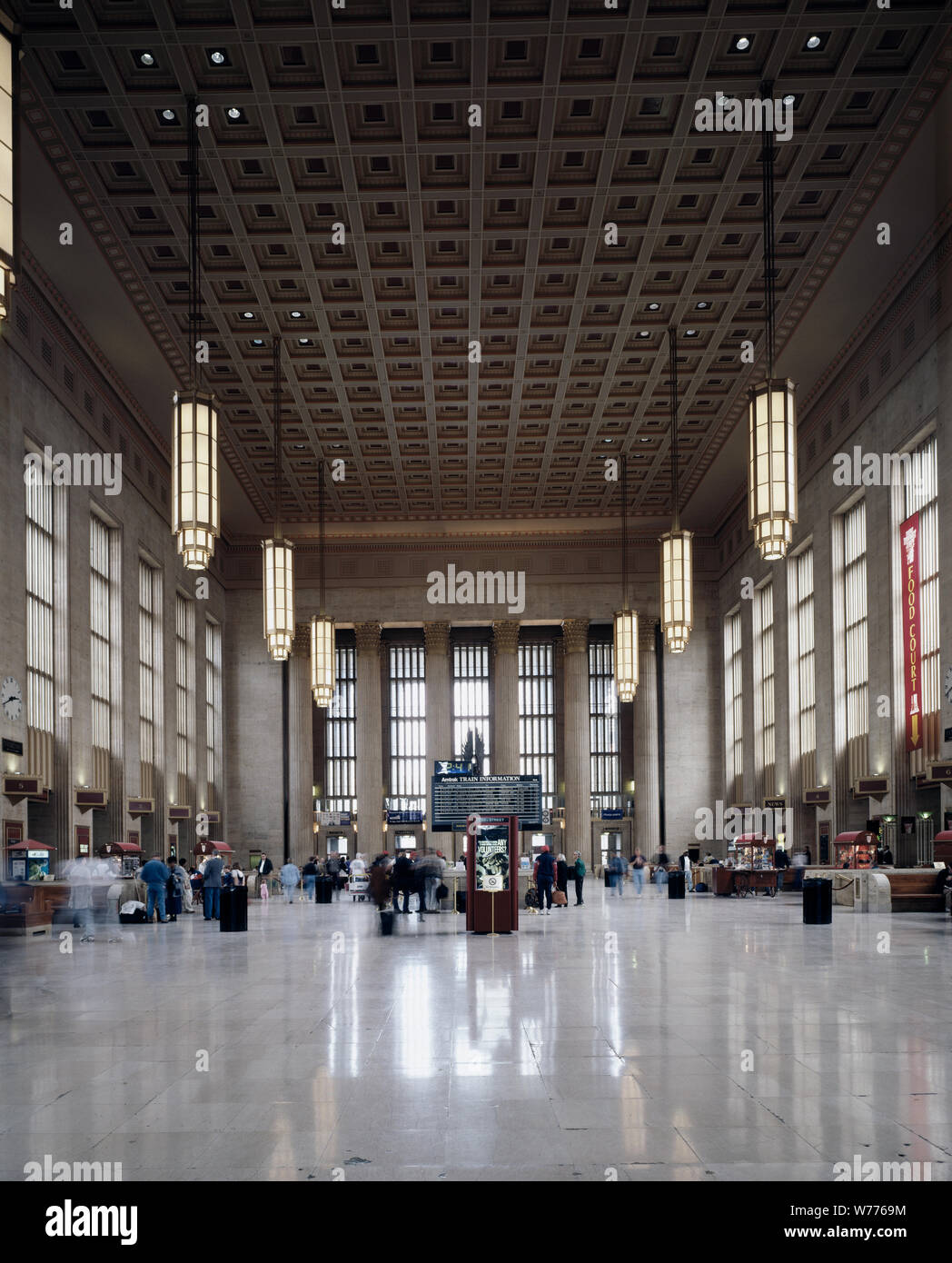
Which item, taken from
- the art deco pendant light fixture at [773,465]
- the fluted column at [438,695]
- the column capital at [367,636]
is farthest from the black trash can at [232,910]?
the column capital at [367,636]

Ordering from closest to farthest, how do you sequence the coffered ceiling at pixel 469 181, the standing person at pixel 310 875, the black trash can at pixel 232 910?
the coffered ceiling at pixel 469 181 < the black trash can at pixel 232 910 < the standing person at pixel 310 875

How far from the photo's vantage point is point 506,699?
141ft

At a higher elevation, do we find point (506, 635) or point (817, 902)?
point (506, 635)

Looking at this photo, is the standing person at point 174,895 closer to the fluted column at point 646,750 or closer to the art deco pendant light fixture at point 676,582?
the art deco pendant light fixture at point 676,582

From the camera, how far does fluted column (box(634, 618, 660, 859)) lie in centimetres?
4228

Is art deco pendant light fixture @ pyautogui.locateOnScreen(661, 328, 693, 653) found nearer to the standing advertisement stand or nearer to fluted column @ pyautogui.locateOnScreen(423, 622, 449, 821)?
the standing advertisement stand

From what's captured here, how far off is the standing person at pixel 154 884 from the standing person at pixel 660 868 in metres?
19.1

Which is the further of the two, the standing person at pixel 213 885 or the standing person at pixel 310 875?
the standing person at pixel 310 875

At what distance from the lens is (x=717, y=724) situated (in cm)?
4278

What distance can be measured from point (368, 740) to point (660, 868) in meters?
11.1

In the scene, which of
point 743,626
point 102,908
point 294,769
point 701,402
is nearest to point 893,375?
point 701,402

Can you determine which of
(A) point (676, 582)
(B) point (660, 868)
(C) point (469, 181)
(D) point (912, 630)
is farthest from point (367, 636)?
(C) point (469, 181)

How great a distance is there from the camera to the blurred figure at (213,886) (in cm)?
2184

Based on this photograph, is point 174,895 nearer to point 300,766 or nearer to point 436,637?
point 300,766
